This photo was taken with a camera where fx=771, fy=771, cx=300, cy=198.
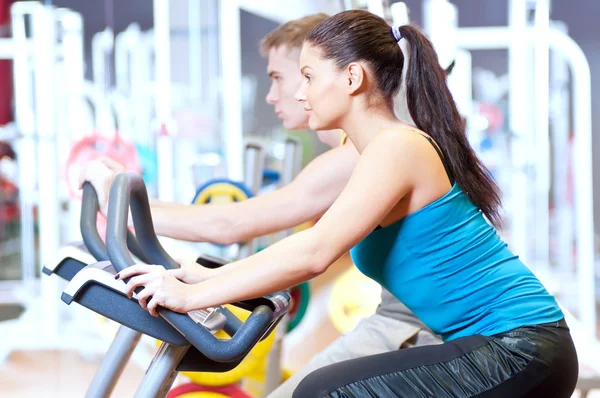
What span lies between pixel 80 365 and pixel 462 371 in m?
3.19

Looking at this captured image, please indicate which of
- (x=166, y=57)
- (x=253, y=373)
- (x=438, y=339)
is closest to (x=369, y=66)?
(x=438, y=339)

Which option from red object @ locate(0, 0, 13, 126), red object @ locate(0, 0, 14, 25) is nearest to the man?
red object @ locate(0, 0, 13, 126)

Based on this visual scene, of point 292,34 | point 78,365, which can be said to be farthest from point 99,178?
point 78,365

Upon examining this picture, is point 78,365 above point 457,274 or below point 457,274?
below

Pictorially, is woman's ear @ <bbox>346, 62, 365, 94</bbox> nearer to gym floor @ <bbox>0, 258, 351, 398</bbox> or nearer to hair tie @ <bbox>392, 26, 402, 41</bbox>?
hair tie @ <bbox>392, 26, 402, 41</bbox>

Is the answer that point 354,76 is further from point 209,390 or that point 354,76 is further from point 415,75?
point 209,390

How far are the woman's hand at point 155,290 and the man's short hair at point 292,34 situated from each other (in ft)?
4.13

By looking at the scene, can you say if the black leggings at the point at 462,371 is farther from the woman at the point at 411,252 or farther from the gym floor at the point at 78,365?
the gym floor at the point at 78,365

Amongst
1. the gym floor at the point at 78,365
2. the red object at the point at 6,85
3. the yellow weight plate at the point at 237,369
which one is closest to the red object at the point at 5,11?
the red object at the point at 6,85

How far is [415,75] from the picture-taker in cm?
149

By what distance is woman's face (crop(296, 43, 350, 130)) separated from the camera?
1466mm

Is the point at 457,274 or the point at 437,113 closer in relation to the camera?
the point at 457,274

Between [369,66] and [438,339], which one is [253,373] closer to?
[438,339]

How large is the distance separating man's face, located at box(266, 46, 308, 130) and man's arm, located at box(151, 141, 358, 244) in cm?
40
